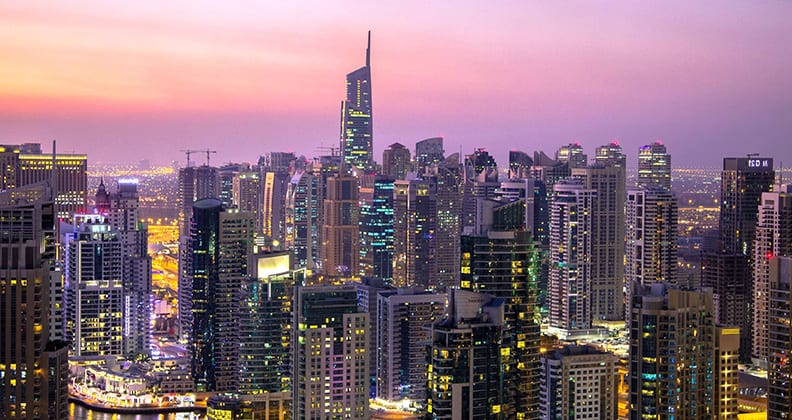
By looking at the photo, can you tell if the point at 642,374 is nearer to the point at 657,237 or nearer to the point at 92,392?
the point at 92,392

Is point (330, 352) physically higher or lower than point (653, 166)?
lower

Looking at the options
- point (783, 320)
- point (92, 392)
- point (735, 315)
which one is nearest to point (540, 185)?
point (735, 315)

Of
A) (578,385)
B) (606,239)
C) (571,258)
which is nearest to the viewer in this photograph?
(578,385)

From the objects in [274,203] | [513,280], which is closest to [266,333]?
[513,280]

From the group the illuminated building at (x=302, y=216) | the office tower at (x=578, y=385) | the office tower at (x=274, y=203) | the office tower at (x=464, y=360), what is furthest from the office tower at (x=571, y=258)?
the office tower at (x=464, y=360)

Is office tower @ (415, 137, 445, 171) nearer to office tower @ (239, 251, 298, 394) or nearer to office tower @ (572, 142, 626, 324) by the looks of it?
office tower @ (572, 142, 626, 324)

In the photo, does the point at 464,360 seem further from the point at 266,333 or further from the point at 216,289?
the point at 216,289
